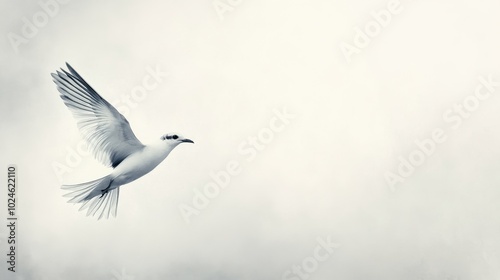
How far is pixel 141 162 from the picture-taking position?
12.6 metres

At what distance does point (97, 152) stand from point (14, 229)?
17.3ft

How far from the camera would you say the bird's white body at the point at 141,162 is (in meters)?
12.6

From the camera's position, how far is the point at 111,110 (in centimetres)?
1239

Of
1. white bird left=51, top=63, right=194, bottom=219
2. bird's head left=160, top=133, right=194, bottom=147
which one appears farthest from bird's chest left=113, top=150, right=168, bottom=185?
bird's head left=160, top=133, right=194, bottom=147

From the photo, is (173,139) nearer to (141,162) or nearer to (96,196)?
(141,162)

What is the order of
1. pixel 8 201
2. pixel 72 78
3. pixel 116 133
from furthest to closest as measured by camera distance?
1. pixel 8 201
2. pixel 116 133
3. pixel 72 78

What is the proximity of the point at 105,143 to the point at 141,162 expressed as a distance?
837mm

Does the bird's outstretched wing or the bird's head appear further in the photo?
the bird's head

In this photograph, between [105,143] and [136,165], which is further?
[105,143]

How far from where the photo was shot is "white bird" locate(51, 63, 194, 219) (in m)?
12.3

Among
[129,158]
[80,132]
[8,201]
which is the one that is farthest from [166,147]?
[8,201]

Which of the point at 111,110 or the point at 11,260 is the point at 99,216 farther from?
the point at 11,260

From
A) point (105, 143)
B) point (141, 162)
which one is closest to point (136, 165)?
point (141, 162)

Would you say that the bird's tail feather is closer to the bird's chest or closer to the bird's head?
the bird's chest
